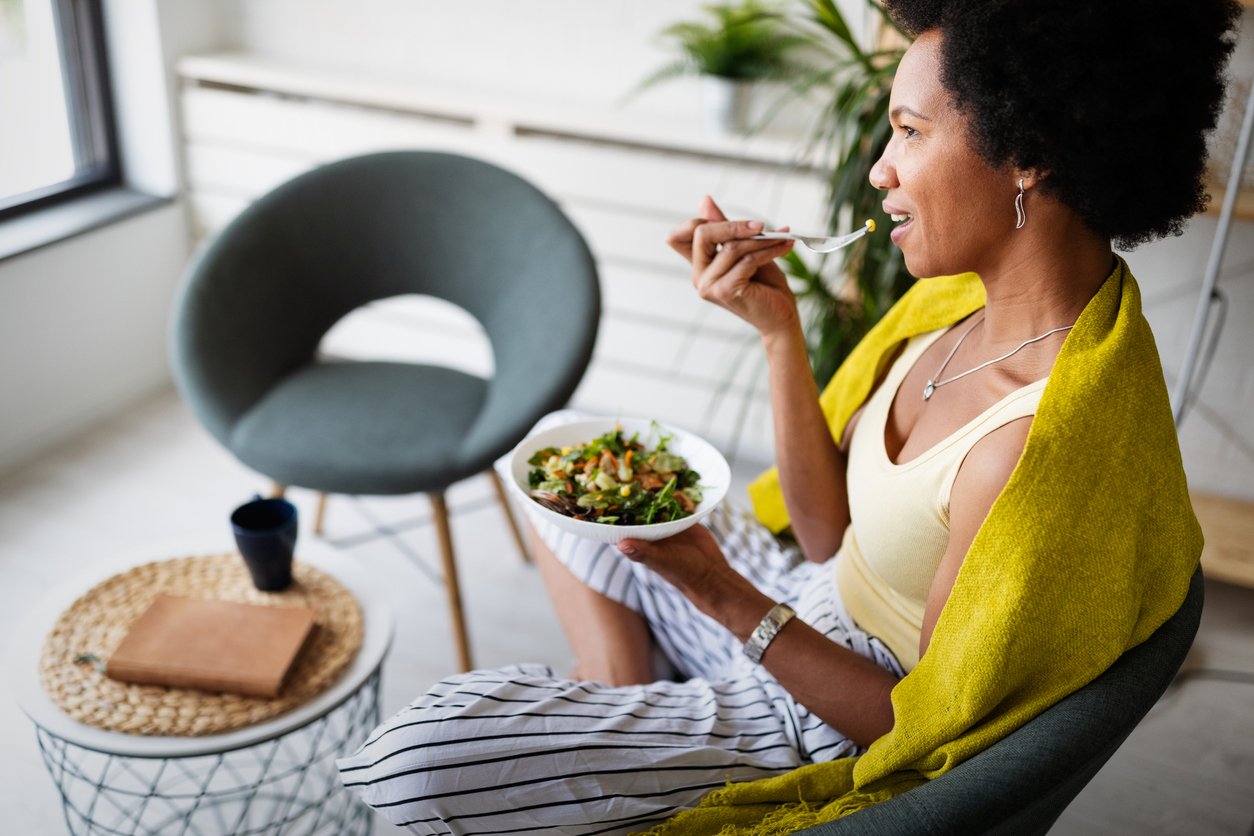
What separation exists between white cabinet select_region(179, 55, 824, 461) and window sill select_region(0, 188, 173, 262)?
0.19 meters

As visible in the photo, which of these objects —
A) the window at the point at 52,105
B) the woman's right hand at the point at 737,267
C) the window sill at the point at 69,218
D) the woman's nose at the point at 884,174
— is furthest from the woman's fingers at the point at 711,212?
the window at the point at 52,105

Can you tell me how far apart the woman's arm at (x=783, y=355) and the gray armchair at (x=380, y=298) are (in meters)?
0.60

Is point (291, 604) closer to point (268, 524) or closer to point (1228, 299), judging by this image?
point (268, 524)

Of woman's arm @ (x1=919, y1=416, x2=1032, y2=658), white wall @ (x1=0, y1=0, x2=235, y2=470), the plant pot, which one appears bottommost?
white wall @ (x1=0, y1=0, x2=235, y2=470)

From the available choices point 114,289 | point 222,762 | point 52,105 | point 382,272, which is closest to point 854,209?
point 382,272

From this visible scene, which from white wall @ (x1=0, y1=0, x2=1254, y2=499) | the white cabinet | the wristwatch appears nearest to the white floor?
white wall @ (x1=0, y1=0, x2=1254, y2=499)

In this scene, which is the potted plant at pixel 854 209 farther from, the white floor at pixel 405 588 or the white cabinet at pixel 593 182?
the white floor at pixel 405 588

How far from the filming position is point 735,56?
246 centimetres

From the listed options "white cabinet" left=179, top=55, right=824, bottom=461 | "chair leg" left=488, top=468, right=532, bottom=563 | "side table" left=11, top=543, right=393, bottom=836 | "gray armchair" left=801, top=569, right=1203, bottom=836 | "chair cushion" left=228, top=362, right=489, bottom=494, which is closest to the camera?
"gray armchair" left=801, top=569, right=1203, bottom=836

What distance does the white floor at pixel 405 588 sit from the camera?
→ 1752mm

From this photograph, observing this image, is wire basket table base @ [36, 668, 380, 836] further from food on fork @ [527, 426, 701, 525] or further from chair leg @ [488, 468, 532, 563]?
chair leg @ [488, 468, 532, 563]

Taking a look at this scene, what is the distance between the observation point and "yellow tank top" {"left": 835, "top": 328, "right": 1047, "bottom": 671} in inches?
40.1

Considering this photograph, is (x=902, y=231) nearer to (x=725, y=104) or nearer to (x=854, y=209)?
(x=854, y=209)

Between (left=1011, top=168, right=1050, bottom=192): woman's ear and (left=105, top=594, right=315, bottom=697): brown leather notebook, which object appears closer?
(left=1011, top=168, right=1050, bottom=192): woman's ear
